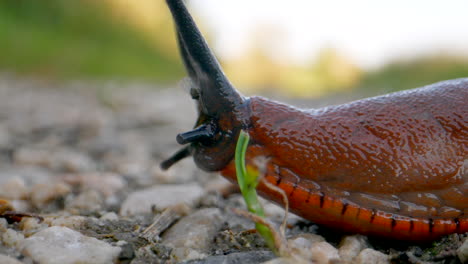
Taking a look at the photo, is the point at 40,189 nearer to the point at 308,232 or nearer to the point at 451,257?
the point at 308,232

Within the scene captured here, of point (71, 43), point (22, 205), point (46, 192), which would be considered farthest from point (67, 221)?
point (71, 43)

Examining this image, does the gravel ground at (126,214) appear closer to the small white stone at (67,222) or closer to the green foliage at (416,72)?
the small white stone at (67,222)

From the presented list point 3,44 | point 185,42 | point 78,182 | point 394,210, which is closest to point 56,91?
point 3,44

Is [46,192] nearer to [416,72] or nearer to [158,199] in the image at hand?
[158,199]

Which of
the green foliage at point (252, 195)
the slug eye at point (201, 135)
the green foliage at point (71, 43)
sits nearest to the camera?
the green foliage at point (252, 195)

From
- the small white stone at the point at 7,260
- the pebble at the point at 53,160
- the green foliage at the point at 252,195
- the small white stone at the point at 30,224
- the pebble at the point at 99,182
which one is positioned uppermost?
the green foliage at the point at 252,195

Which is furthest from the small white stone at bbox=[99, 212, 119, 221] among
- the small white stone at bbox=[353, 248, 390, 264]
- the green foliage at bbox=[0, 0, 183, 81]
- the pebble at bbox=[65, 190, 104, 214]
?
the green foliage at bbox=[0, 0, 183, 81]

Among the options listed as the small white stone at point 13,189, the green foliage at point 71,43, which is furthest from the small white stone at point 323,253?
the green foliage at point 71,43
